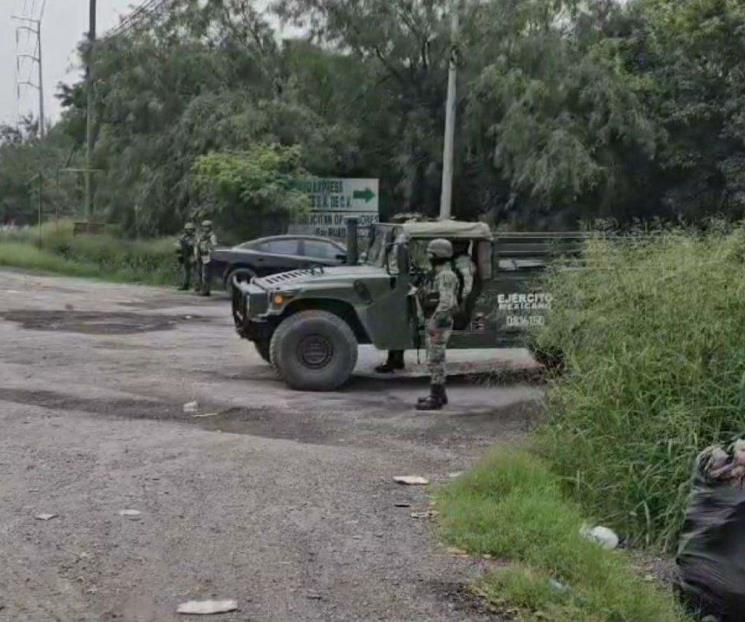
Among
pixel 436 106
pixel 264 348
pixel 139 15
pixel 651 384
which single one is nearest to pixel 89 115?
pixel 139 15

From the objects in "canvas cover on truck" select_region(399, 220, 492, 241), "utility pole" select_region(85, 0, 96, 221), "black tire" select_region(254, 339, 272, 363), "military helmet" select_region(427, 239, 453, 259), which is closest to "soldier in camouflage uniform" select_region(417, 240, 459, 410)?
"military helmet" select_region(427, 239, 453, 259)

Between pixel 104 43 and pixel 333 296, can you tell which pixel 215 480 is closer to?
pixel 333 296

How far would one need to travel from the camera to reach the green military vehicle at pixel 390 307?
1087 centimetres

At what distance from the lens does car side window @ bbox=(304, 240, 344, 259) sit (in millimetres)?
20234

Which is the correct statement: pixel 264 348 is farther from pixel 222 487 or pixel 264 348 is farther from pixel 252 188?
pixel 252 188

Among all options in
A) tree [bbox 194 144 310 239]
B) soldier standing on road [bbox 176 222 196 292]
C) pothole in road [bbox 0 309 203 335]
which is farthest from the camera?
tree [bbox 194 144 310 239]

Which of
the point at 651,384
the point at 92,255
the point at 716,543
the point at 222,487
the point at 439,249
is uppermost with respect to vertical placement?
the point at 439,249

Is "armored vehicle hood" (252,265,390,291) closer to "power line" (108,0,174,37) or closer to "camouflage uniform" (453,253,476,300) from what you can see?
"camouflage uniform" (453,253,476,300)

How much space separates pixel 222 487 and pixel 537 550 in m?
2.20

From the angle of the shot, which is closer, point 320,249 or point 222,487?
point 222,487

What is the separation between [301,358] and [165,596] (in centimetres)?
609

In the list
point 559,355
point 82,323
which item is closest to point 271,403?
point 559,355

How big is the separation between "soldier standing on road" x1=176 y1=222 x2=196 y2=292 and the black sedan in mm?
2744

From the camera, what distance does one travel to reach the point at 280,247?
2072 centimetres
